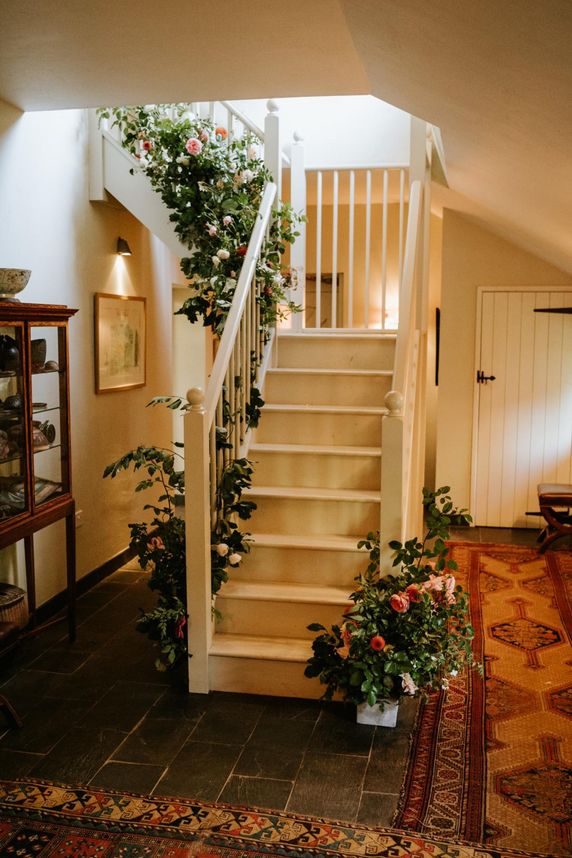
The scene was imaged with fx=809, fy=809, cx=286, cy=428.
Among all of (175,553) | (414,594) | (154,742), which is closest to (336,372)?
(175,553)

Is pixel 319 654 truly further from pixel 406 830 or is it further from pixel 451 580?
pixel 406 830

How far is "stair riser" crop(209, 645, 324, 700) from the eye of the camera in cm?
352

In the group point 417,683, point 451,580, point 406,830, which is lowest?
point 406,830

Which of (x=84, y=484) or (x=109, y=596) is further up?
(x=84, y=484)

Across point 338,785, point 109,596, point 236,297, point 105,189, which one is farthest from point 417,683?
point 105,189

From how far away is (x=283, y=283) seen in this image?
4.84 metres

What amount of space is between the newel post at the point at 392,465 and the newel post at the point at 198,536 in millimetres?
759

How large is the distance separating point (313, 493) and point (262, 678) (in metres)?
0.97

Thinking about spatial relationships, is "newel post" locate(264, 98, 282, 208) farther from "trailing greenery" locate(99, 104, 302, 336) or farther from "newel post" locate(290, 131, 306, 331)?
"newel post" locate(290, 131, 306, 331)

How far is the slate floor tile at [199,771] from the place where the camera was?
9.18 ft

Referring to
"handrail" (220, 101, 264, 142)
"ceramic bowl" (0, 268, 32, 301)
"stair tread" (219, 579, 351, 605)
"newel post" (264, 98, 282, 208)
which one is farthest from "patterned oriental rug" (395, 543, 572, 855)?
"handrail" (220, 101, 264, 142)

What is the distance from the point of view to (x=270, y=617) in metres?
3.70

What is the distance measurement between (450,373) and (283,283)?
2.53 meters

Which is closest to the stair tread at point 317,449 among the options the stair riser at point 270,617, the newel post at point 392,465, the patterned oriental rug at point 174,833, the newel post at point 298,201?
the newel post at point 392,465
